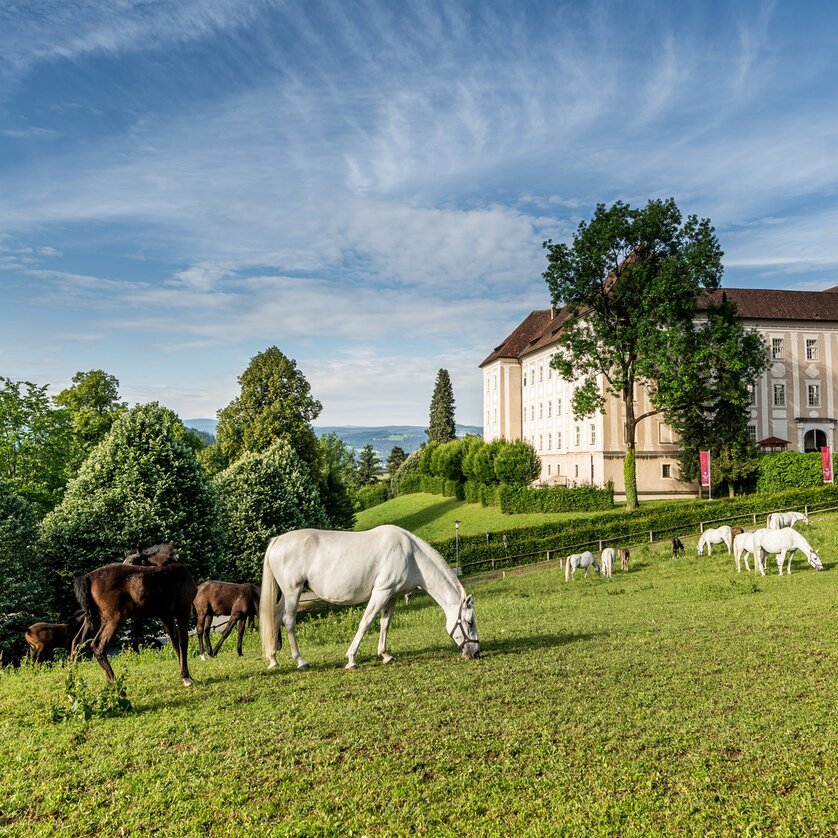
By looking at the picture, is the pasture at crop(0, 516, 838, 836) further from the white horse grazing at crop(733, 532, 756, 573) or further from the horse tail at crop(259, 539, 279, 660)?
the white horse grazing at crop(733, 532, 756, 573)

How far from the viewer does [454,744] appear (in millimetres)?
7062

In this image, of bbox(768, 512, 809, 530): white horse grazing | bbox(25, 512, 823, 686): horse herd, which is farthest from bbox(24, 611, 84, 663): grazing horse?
bbox(768, 512, 809, 530): white horse grazing

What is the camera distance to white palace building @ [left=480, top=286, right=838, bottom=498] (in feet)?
196

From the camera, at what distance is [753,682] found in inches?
365

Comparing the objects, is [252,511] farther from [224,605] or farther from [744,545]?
[744,545]

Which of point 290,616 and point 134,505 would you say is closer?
point 290,616

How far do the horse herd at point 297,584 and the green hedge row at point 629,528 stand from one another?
2997cm

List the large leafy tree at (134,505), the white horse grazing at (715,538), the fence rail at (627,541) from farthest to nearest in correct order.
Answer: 1. the fence rail at (627,541)
2. the white horse grazing at (715,538)
3. the large leafy tree at (134,505)

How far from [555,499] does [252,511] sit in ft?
110

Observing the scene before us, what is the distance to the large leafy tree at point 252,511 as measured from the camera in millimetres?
29656

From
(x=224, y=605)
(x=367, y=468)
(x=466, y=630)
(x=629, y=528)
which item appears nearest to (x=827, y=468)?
(x=629, y=528)

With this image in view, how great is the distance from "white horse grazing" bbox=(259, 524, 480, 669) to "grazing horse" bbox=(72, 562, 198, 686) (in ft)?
4.18

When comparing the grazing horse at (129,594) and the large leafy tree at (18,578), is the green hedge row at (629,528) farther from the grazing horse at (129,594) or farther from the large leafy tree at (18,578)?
the grazing horse at (129,594)

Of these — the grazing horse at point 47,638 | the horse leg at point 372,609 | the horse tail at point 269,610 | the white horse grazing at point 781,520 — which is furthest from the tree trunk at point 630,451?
the horse tail at point 269,610
